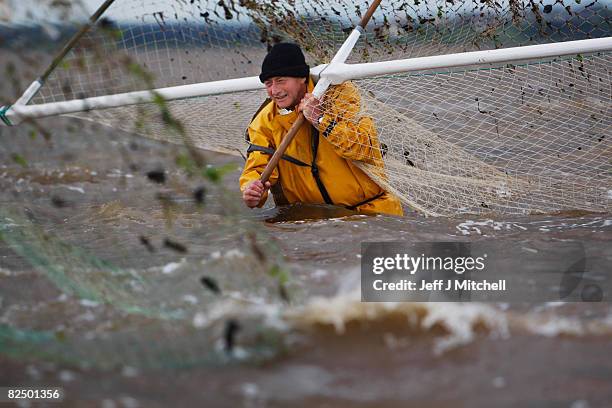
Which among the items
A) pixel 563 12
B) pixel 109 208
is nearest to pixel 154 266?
pixel 109 208

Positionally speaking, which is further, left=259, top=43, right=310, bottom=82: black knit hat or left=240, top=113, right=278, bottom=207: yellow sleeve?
left=240, top=113, right=278, bottom=207: yellow sleeve

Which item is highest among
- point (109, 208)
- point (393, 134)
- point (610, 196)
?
point (393, 134)

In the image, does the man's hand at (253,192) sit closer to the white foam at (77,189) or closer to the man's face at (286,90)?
the man's face at (286,90)

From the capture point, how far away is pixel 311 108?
222 inches

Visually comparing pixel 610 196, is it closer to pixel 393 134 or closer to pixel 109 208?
pixel 393 134

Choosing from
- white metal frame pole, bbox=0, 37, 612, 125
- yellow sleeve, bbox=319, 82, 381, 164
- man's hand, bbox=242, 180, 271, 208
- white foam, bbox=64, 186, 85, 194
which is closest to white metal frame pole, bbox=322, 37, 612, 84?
white metal frame pole, bbox=0, 37, 612, 125

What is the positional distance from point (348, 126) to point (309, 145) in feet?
1.39

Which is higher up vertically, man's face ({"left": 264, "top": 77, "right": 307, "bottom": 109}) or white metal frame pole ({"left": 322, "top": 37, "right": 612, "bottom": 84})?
white metal frame pole ({"left": 322, "top": 37, "right": 612, "bottom": 84})

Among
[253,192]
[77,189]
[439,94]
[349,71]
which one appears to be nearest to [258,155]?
[253,192]

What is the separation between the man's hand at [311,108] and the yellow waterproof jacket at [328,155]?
0.18ft

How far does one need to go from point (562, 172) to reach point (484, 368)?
3242 mm

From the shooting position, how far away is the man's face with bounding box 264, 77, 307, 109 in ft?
18.8

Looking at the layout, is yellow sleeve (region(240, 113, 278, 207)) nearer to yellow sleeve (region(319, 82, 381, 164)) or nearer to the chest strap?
the chest strap

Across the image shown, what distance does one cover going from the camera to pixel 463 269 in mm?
4582
